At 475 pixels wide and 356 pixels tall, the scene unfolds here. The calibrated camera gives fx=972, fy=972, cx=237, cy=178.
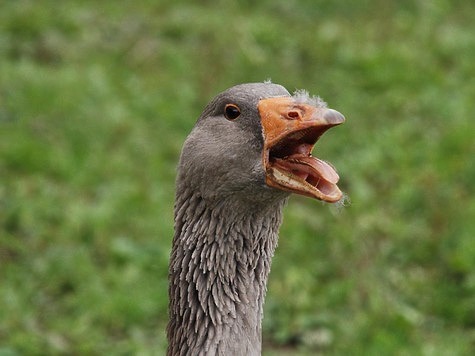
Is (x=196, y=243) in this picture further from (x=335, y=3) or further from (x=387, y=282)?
(x=335, y=3)

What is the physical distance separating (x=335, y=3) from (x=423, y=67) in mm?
1874

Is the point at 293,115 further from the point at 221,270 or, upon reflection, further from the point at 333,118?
the point at 221,270

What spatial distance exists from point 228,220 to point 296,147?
0.43 m

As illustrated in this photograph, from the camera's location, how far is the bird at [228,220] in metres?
3.62

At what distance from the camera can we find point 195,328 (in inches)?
A: 151

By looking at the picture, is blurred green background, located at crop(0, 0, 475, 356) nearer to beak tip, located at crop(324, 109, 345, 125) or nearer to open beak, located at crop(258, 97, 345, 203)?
open beak, located at crop(258, 97, 345, 203)

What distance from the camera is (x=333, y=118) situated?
329cm

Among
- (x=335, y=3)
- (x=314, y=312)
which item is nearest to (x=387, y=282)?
(x=314, y=312)

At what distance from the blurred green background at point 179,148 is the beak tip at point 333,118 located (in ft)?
9.20

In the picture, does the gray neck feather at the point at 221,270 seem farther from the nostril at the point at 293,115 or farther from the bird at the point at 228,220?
the nostril at the point at 293,115

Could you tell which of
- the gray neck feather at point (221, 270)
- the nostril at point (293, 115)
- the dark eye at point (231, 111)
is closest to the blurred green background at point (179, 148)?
the gray neck feather at point (221, 270)

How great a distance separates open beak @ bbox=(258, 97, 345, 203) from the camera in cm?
333

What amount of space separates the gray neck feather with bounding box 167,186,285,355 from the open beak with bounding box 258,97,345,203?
0.24 meters

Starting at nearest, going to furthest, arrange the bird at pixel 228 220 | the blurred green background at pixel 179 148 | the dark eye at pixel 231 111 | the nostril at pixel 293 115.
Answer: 1. the nostril at pixel 293 115
2. the bird at pixel 228 220
3. the dark eye at pixel 231 111
4. the blurred green background at pixel 179 148
